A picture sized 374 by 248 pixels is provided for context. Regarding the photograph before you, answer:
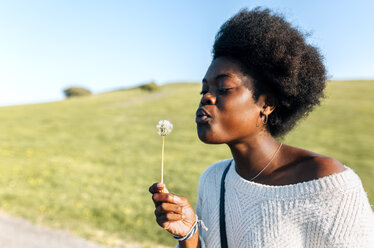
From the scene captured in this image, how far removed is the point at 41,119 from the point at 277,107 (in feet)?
92.5

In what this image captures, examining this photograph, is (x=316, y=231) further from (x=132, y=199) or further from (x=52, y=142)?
(x=52, y=142)

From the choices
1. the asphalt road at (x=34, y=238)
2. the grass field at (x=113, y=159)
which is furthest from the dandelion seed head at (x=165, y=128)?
the asphalt road at (x=34, y=238)

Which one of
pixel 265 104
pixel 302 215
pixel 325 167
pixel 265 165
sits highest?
pixel 265 104

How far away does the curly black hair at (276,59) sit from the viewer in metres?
2.00

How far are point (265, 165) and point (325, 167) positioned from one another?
Answer: 42 cm

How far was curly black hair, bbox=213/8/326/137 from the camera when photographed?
1999mm

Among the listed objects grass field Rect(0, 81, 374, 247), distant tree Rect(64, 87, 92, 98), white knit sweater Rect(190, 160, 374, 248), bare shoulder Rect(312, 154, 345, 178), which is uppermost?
distant tree Rect(64, 87, 92, 98)

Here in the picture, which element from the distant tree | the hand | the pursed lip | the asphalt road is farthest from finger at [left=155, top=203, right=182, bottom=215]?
the distant tree

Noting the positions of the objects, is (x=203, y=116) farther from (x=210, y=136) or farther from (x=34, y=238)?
(x=34, y=238)

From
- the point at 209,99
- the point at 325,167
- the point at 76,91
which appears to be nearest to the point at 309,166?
the point at 325,167

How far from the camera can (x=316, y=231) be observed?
Answer: 164 centimetres

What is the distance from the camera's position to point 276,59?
6.55 ft

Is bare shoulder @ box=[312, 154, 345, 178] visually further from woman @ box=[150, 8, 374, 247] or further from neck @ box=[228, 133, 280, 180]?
neck @ box=[228, 133, 280, 180]

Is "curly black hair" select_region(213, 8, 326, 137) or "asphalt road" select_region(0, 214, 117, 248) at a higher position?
"curly black hair" select_region(213, 8, 326, 137)
